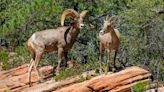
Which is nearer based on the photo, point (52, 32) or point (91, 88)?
point (91, 88)

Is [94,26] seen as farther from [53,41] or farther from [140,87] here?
[140,87]

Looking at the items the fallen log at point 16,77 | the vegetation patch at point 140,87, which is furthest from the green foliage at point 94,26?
the vegetation patch at point 140,87

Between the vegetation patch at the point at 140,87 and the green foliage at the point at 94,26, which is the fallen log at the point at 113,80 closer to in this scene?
the vegetation patch at the point at 140,87

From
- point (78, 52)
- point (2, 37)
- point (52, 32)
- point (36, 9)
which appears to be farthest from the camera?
point (2, 37)

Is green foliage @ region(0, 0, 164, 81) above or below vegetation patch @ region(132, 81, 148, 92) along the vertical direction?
above

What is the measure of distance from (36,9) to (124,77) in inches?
295

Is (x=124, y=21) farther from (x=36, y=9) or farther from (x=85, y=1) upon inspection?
(x=36, y=9)

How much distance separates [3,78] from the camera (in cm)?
1504

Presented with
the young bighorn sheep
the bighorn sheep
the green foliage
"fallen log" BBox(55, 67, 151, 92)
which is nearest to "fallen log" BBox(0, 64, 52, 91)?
the young bighorn sheep

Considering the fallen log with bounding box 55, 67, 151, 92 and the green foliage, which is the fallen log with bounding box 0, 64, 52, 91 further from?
the fallen log with bounding box 55, 67, 151, 92

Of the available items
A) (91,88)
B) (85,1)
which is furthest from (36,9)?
(91,88)

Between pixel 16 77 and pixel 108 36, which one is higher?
pixel 108 36

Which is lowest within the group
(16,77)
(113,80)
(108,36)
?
(16,77)

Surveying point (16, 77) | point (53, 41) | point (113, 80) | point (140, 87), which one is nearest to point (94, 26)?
point (53, 41)
